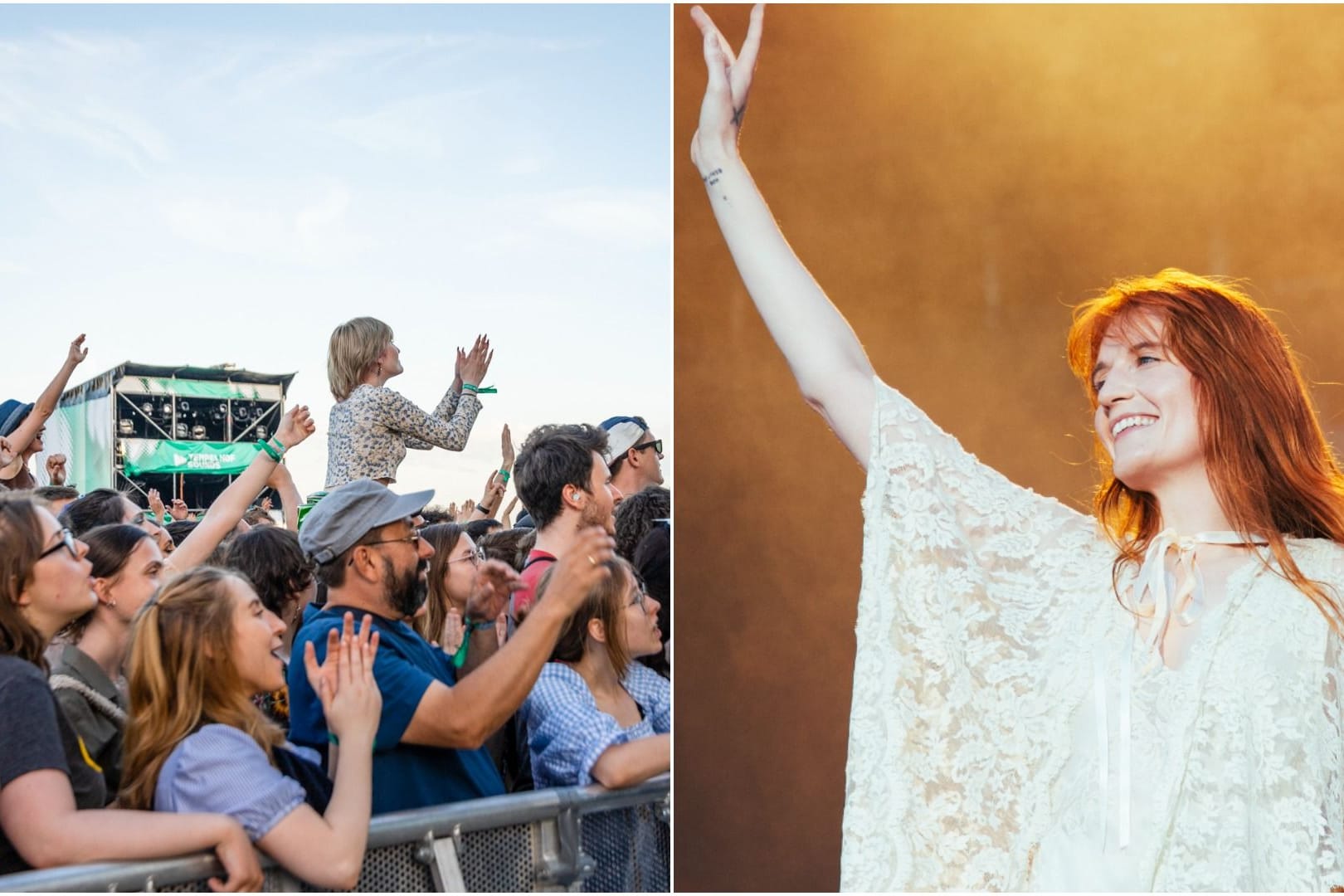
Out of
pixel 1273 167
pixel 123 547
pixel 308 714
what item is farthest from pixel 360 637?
pixel 1273 167

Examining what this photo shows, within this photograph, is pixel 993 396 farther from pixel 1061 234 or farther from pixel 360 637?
pixel 360 637

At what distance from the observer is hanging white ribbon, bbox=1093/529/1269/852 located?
5.39ft

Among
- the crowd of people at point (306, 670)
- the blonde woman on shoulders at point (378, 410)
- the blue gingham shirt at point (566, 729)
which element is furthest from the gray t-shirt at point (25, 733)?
the blonde woman on shoulders at point (378, 410)

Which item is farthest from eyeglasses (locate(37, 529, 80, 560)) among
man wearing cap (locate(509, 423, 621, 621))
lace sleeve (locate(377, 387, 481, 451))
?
lace sleeve (locate(377, 387, 481, 451))

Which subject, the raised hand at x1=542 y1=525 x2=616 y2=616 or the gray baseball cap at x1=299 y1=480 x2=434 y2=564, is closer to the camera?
the raised hand at x1=542 y1=525 x2=616 y2=616

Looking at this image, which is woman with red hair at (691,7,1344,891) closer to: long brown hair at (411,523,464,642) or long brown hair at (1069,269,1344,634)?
long brown hair at (1069,269,1344,634)

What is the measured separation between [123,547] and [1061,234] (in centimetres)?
212

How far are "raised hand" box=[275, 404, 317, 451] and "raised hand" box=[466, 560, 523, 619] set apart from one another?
1.52 ft

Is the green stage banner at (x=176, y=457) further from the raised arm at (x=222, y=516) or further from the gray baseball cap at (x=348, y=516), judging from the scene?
the gray baseball cap at (x=348, y=516)

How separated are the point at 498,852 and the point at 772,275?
36.9 inches

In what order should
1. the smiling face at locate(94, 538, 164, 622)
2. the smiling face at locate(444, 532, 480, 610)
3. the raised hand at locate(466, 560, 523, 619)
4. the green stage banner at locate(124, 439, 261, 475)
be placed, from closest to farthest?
the smiling face at locate(94, 538, 164, 622) < the raised hand at locate(466, 560, 523, 619) < the smiling face at locate(444, 532, 480, 610) < the green stage banner at locate(124, 439, 261, 475)

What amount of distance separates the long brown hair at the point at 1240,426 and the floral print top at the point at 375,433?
68.9 inches

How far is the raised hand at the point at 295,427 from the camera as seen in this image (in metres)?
2.70

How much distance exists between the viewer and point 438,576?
279 cm
